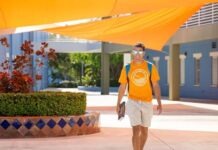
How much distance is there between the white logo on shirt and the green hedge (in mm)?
4333

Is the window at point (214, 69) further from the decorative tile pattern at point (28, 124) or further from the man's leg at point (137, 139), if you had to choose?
the man's leg at point (137, 139)

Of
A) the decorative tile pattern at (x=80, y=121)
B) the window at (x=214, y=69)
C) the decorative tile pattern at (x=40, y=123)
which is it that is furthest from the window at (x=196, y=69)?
the decorative tile pattern at (x=40, y=123)

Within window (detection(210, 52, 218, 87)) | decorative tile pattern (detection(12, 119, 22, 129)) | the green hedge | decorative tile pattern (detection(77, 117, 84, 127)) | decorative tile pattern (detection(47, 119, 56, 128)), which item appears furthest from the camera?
window (detection(210, 52, 218, 87))

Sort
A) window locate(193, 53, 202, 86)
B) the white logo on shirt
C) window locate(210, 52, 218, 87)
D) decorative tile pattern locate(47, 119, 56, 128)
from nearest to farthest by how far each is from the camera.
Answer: the white logo on shirt < decorative tile pattern locate(47, 119, 56, 128) < window locate(210, 52, 218, 87) < window locate(193, 53, 202, 86)

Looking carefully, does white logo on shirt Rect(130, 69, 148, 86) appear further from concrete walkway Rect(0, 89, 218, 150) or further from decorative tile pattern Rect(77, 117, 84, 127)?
decorative tile pattern Rect(77, 117, 84, 127)

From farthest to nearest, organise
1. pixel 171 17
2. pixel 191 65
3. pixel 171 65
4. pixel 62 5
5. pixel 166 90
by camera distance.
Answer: pixel 166 90
pixel 191 65
pixel 171 65
pixel 171 17
pixel 62 5

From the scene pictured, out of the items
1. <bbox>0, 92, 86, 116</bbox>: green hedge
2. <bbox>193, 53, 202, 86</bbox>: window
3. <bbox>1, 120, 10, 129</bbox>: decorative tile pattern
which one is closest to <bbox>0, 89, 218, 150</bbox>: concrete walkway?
<bbox>1, 120, 10, 129</bbox>: decorative tile pattern

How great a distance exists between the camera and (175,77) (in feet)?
101

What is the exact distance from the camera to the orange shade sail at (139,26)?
16.0m

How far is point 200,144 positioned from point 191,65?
23107mm

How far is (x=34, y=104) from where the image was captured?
41.8 feet

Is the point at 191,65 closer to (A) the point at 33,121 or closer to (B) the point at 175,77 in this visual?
(B) the point at 175,77

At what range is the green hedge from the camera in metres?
12.7

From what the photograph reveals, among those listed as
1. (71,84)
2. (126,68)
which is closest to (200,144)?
(126,68)
